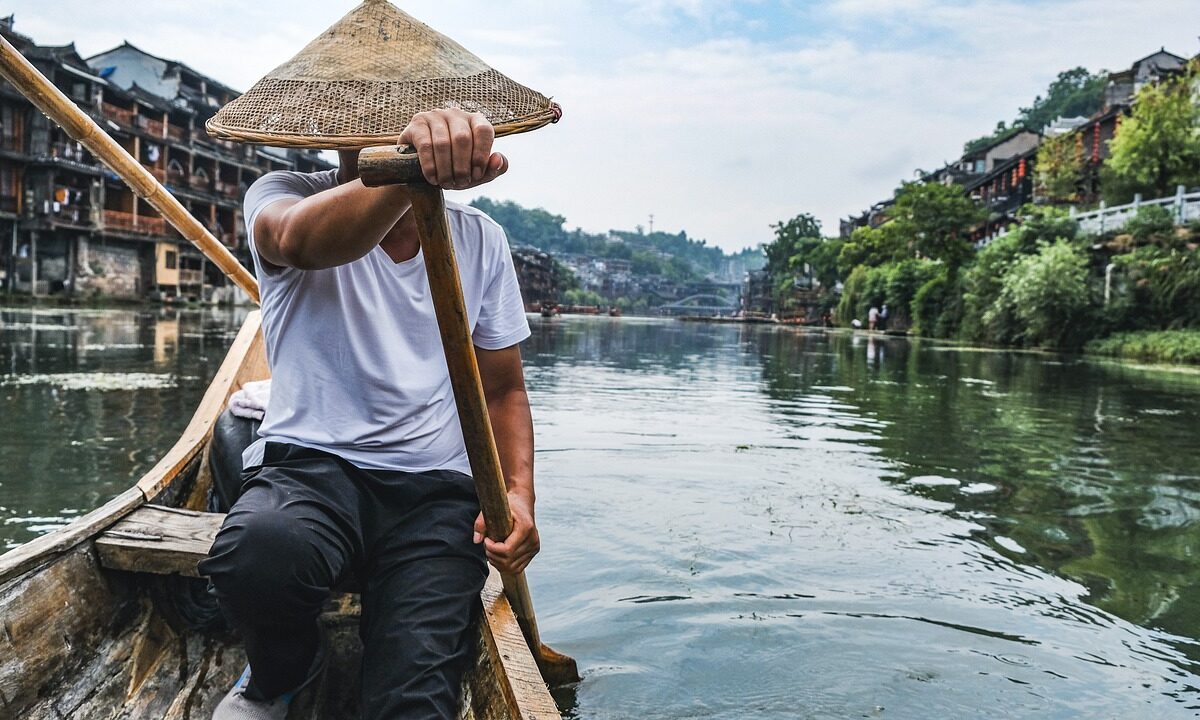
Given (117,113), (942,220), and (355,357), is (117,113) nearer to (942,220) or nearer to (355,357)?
(942,220)

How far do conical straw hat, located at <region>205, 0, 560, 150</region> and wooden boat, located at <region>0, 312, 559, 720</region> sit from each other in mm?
982

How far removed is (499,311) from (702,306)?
12856 centimetres

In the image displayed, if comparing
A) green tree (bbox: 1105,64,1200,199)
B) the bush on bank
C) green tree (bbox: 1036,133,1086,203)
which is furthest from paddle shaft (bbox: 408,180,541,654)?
green tree (bbox: 1036,133,1086,203)

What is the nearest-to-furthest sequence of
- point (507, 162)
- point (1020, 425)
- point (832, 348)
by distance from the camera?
point (507, 162) → point (1020, 425) → point (832, 348)

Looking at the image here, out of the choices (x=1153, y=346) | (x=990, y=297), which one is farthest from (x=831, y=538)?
(x=990, y=297)

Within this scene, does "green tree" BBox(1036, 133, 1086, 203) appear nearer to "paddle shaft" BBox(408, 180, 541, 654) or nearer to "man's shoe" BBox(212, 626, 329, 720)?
"paddle shaft" BBox(408, 180, 541, 654)

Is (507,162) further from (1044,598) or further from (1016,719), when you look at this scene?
(1044,598)

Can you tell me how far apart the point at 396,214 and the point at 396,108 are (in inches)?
16.9

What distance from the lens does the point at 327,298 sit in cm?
188

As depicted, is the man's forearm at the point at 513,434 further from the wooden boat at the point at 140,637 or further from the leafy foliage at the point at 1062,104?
the leafy foliage at the point at 1062,104

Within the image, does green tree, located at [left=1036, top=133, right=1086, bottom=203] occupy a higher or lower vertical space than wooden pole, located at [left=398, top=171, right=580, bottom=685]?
higher

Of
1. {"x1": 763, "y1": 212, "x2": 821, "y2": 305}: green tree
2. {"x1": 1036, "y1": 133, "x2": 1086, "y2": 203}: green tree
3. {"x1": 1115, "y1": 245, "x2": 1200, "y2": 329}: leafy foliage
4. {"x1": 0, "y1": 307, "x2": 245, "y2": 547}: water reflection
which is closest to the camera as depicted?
{"x1": 0, "y1": 307, "x2": 245, "y2": 547}: water reflection

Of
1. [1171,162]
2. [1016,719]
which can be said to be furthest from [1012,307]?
[1016,719]

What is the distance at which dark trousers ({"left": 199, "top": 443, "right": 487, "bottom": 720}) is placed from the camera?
1663mm
